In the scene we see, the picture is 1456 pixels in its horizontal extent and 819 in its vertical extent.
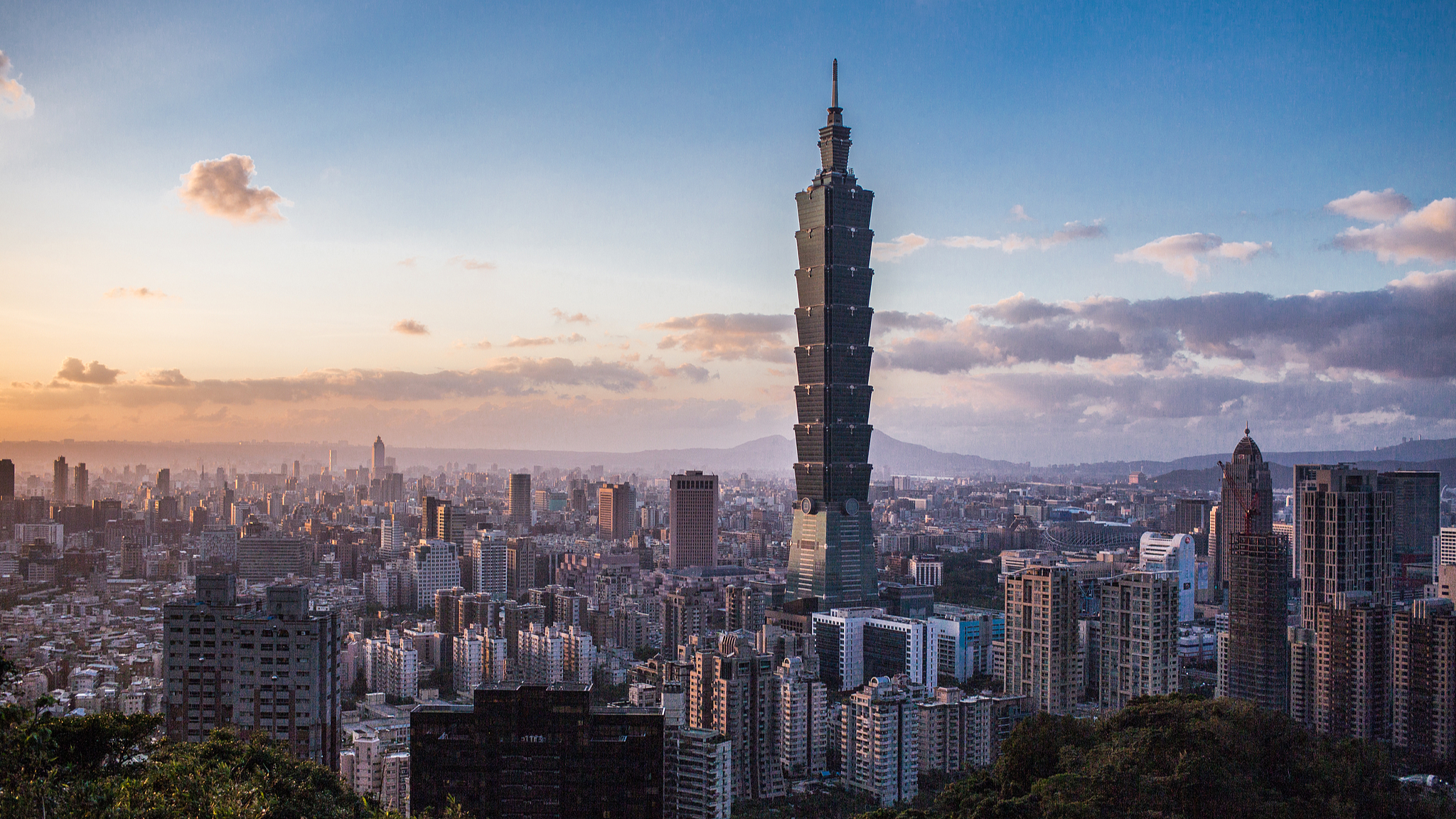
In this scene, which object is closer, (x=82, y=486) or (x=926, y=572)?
(x=82, y=486)

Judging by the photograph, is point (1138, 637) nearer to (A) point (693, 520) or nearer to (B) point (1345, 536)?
(B) point (1345, 536)

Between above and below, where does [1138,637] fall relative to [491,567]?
above

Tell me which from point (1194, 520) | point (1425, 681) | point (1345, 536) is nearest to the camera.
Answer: point (1425, 681)

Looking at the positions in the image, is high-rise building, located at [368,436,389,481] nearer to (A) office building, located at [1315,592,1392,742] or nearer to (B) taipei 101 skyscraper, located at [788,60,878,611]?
(B) taipei 101 skyscraper, located at [788,60,878,611]

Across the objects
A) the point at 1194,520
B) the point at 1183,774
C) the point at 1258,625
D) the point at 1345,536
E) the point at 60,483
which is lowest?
the point at 1258,625

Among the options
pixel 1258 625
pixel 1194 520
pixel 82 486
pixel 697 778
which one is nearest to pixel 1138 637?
pixel 1258 625

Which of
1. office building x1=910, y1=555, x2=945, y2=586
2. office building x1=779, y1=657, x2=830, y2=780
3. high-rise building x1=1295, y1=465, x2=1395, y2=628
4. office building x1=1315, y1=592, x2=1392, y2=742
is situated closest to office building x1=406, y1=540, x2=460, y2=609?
office building x1=910, y1=555, x2=945, y2=586
